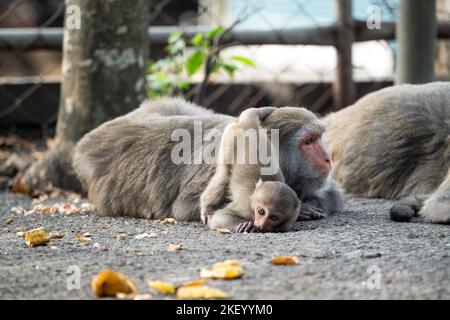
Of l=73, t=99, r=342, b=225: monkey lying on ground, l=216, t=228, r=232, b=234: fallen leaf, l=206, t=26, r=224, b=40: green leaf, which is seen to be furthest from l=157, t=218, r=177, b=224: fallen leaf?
l=206, t=26, r=224, b=40: green leaf

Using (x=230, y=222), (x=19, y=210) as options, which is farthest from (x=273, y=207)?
(x=19, y=210)

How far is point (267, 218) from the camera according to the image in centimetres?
438

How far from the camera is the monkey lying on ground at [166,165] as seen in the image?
479 cm

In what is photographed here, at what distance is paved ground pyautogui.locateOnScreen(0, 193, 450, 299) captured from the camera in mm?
3162

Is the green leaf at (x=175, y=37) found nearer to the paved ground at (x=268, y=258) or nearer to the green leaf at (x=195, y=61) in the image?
the green leaf at (x=195, y=61)

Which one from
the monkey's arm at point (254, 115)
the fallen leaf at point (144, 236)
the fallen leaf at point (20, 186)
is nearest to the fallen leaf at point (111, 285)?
the fallen leaf at point (144, 236)

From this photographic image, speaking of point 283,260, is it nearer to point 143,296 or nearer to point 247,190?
point 143,296

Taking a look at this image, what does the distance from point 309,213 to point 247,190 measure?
1.69ft

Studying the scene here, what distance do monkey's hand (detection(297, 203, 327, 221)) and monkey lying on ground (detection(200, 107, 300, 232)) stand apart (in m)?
0.36

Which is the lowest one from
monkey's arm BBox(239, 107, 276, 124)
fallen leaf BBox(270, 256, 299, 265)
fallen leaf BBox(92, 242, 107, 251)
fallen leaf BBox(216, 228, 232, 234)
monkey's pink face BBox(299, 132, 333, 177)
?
fallen leaf BBox(216, 228, 232, 234)

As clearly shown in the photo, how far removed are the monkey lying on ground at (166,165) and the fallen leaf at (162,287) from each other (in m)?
1.75

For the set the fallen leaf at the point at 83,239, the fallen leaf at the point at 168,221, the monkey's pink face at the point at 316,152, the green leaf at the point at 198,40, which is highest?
the green leaf at the point at 198,40

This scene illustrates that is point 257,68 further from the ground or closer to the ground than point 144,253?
further from the ground

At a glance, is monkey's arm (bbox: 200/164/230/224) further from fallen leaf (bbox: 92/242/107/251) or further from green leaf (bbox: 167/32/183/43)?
green leaf (bbox: 167/32/183/43)
